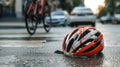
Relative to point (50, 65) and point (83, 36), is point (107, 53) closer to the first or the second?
point (83, 36)

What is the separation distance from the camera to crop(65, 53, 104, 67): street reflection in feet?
20.1

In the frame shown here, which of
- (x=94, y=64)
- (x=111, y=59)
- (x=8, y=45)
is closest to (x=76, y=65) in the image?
(x=94, y=64)

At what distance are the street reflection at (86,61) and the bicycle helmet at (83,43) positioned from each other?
0.14m

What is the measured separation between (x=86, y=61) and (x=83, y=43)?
572 millimetres

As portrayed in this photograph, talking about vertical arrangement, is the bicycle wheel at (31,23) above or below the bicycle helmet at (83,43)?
below

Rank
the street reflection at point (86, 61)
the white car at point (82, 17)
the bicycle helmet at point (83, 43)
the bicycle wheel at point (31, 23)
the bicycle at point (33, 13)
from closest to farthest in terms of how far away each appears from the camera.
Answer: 1. the street reflection at point (86, 61)
2. the bicycle helmet at point (83, 43)
3. the bicycle at point (33, 13)
4. the bicycle wheel at point (31, 23)
5. the white car at point (82, 17)

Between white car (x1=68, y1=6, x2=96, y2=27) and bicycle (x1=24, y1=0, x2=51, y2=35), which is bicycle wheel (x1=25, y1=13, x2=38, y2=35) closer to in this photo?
bicycle (x1=24, y1=0, x2=51, y2=35)

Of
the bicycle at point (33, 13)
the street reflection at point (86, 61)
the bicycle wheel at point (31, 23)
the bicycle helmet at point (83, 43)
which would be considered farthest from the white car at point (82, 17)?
the street reflection at point (86, 61)

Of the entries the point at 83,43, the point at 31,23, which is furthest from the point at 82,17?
the point at 83,43

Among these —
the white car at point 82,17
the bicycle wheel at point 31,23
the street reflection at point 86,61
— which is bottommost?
the white car at point 82,17

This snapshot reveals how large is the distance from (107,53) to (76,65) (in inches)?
66.0

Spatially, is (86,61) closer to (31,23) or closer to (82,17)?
(31,23)

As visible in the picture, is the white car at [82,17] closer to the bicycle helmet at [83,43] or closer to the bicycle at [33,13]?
the bicycle at [33,13]

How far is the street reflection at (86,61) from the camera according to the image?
20.1 ft
